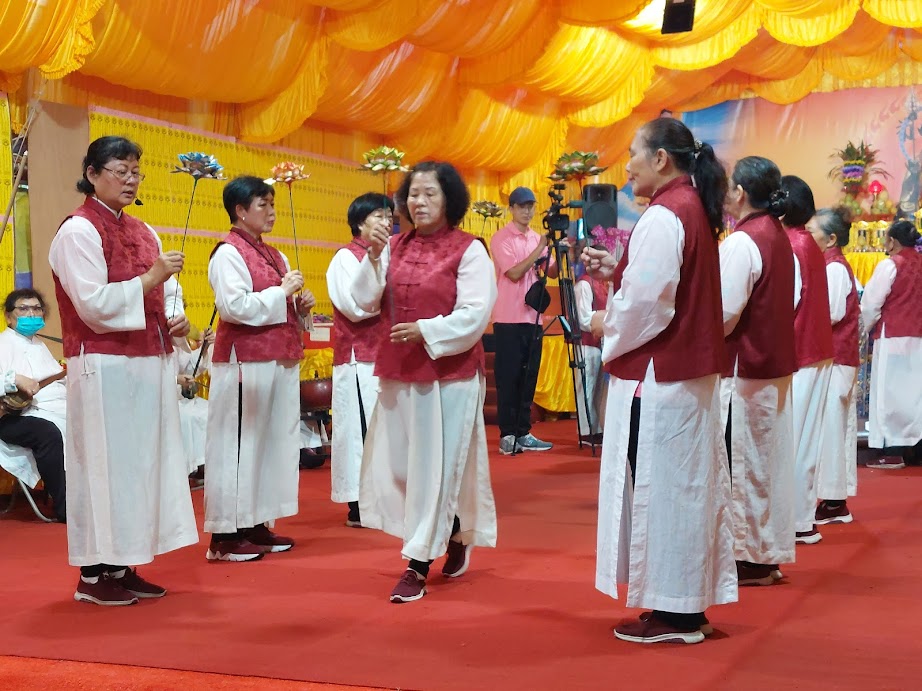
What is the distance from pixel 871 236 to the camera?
36.3ft

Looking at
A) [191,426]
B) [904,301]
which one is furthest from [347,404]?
[904,301]

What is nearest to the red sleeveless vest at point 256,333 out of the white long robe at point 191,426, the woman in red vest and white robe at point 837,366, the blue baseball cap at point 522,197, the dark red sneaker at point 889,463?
the white long robe at point 191,426

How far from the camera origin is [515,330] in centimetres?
757

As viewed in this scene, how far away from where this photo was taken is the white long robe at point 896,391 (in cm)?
701

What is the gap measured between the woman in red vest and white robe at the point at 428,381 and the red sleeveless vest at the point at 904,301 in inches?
151

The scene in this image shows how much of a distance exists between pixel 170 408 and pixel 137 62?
11.5 ft

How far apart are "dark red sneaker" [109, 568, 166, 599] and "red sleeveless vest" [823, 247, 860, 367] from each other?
3.18 metres

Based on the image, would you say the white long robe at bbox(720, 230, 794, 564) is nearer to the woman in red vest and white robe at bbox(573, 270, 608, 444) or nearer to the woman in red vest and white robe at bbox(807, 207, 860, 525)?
the woman in red vest and white robe at bbox(807, 207, 860, 525)

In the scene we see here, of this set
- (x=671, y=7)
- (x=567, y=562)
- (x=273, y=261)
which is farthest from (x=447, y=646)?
(x=671, y=7)

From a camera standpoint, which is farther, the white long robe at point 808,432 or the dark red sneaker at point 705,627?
the white long robe at point 808,432

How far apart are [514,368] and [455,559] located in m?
3.66

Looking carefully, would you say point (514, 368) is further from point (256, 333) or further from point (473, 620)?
point (473, 620)

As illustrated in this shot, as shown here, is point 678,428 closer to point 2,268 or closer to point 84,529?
point 84,529

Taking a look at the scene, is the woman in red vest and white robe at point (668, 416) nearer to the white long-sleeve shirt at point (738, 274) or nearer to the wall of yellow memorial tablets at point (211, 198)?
the white long-sleeve shirt at point (738, 274)
